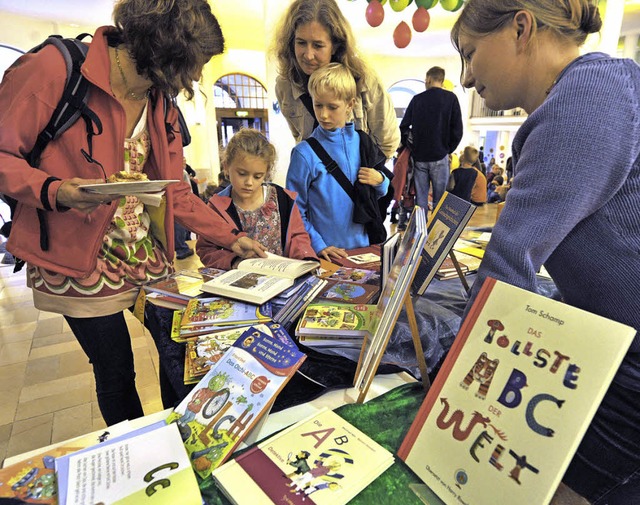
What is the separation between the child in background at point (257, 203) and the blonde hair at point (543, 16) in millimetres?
1093

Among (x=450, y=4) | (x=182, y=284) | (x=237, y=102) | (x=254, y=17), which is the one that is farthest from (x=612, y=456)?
(x=237, y=102)

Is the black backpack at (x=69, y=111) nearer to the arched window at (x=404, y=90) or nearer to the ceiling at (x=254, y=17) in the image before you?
the ceiling at (x=254, y=17)

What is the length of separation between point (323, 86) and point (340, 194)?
459mm

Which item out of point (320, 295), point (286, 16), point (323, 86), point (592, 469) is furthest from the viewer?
point (286, 16)

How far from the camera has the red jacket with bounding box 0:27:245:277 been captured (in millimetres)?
943

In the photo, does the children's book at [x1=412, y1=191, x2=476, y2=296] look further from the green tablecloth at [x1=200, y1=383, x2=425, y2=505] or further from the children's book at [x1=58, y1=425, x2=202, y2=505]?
the children's book at [x1=58, y1=425, x2=202, y2=505]

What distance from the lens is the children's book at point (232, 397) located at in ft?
2.16

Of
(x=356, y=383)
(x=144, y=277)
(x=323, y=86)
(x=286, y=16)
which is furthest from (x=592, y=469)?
(x=286, y=16)

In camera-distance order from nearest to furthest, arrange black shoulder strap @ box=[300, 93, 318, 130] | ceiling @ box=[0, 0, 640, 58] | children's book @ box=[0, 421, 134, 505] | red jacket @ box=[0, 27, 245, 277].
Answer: children's book @ box=[0, 421, 134, 505]
red jacket @ box=[0, 27, 245, 277]
black shoulder strap @ box=[300, 93, 318, 130]
ceiling @ box=[0, 0, 640, 58]

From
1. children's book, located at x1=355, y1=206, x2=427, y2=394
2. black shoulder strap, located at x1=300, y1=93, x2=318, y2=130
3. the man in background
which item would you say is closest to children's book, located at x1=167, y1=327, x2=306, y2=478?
children's book, located at x1=355, y1=206, x2=427, y2=394

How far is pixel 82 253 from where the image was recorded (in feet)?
3.53

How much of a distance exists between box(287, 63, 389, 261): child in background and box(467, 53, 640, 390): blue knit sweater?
1045mm

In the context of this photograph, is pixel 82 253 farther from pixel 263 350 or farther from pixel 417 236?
pixel 417 236

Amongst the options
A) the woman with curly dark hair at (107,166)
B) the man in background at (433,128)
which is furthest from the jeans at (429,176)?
the woman with curly dark hair at (107,166)
